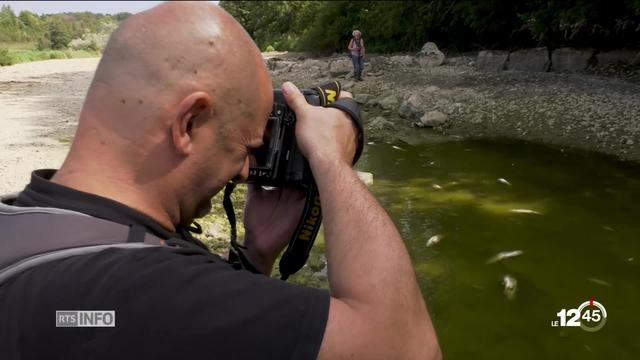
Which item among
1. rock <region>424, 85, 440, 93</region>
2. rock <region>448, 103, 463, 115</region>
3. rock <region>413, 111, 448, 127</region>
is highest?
rock <region>424, 85, 440, 93</region>

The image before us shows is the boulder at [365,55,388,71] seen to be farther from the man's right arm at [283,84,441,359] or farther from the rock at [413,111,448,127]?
the man's right arm at [283,84,441,359]

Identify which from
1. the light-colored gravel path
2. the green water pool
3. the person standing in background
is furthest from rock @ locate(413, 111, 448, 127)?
the light-colored gravel path

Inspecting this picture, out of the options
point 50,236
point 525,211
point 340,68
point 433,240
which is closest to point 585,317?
point 433,240

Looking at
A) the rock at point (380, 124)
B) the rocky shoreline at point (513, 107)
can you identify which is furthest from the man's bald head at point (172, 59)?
the rock at point (380, 124)

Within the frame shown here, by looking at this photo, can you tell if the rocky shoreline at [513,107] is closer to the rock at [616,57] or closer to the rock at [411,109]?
the rock at [411,109]

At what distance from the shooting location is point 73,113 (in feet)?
38.0

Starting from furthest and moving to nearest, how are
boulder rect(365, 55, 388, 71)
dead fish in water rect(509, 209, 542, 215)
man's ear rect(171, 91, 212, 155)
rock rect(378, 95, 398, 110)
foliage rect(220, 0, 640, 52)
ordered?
boulder rect(365, 55, 388, 71) < rock rect(378, 95, 398, 110) < foliage rect(220, 0, 640, 52) < dead fish in water rect(509, 209, 542, 215) < man's ear rect(171, 91, 212, 155)

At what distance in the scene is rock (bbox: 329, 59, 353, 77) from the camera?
15.9 metres

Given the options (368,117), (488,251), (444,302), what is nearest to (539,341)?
(444,302)

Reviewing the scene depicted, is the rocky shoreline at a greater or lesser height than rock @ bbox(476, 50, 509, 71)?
lesser

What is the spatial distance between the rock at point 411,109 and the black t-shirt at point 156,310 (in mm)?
9680

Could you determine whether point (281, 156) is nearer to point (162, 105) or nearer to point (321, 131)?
point (321, 131)

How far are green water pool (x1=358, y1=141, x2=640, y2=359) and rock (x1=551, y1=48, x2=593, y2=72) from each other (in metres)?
4.57

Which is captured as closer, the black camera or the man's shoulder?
the man's shoulder
